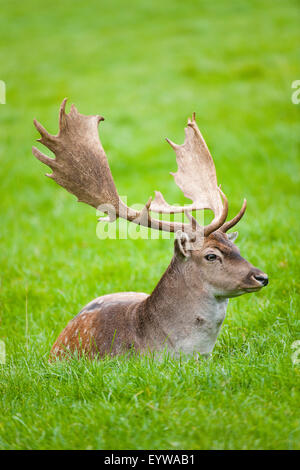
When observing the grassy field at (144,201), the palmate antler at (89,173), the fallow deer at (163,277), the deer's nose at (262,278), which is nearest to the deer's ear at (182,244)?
the fallow deer at (163,277)

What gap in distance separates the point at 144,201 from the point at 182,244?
5.58 m

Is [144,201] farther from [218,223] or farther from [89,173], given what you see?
[218,223]

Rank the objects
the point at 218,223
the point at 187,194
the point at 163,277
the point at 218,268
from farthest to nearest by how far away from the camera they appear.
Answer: the point at 187,194, the point at 163,277, the point at 218,223, the point at 218,268

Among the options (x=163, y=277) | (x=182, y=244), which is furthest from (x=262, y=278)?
(x=163, y=277)

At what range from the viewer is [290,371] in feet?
12.2

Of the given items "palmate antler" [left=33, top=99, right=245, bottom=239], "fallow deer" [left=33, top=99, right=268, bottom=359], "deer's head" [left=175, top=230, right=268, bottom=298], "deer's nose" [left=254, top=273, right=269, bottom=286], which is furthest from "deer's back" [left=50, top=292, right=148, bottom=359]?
"deer's nose" [left=254, top=273, right=269, bottom=286]

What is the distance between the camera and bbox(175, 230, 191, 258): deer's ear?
410cm

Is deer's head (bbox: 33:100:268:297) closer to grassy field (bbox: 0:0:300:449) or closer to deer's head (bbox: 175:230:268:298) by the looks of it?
deer's head (bbox: 175:230:268:298)

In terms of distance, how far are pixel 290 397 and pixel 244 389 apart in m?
0.29

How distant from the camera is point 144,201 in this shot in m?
9.71

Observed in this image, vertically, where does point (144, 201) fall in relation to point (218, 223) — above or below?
above

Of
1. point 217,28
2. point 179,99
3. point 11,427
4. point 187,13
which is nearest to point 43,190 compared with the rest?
point 179,99

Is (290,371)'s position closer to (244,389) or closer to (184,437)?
(244,389)

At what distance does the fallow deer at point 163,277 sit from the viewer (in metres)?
4.06
